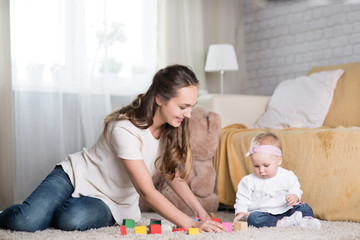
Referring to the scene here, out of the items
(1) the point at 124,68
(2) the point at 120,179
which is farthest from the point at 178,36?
(2) the point at 120,179

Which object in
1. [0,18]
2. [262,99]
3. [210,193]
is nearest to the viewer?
[210,193]

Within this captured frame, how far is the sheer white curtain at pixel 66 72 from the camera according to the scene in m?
2.79

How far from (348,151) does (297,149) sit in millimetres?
250

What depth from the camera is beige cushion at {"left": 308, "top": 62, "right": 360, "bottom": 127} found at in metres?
2.82

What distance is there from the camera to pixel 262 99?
3.25 m

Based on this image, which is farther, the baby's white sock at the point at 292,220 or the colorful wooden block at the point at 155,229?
the baby's white sock at the point at 292,220

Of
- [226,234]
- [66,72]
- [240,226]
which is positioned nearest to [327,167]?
[240,226]

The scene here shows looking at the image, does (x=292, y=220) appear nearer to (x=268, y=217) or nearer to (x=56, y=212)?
(x=268, y=217)

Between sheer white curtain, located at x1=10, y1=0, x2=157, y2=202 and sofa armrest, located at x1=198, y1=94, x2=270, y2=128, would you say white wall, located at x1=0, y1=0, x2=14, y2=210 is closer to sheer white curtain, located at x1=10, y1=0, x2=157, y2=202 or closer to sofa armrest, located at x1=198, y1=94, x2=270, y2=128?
sheer white curtain, located at x1=10, y1=0, x2=157, y2=202

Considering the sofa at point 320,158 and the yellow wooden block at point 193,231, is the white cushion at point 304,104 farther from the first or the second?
the yellow wooden block at point 193,231

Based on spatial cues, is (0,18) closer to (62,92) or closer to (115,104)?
(62,92)

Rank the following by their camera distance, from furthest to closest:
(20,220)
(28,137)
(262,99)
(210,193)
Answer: (262,99), (28,137), (210,193), (20,220)

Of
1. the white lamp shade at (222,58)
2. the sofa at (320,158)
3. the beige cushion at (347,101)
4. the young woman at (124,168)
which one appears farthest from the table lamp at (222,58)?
the young woman at (124,168)

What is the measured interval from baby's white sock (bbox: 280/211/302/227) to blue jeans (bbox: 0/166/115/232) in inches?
26.9
